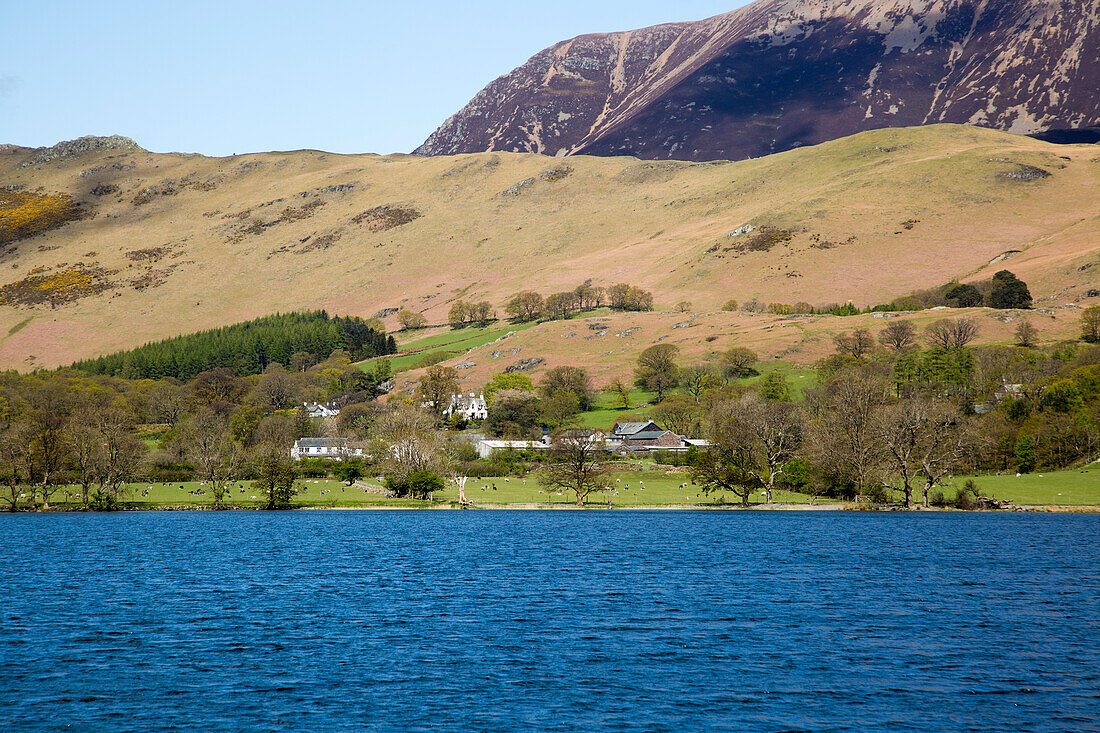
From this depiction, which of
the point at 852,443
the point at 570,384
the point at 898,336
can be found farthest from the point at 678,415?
the point at 852,443

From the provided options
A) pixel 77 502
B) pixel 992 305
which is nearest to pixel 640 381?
pixel 992 305

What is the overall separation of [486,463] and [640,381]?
6191cm

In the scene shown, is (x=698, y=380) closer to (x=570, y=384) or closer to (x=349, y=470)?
(x=570, y=384)

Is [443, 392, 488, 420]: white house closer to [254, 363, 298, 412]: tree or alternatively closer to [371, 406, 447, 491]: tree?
[254, 363, 298, 412]: tree

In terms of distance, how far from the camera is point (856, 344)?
173 metres

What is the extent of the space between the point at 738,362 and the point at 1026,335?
53.1 meters

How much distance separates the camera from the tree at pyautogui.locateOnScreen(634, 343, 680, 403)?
172125 millimetres

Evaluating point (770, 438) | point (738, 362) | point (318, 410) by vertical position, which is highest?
point (738, 362)

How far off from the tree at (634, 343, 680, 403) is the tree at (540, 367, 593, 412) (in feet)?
38.5

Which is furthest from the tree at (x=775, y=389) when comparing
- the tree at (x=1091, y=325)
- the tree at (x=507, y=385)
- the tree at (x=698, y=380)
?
the tree at (x=1091, y=325)

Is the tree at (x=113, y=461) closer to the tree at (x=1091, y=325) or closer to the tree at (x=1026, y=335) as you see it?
the tree at (x=1026, y=335)

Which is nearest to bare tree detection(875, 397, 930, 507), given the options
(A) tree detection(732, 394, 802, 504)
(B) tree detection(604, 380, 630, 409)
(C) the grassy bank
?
(C) the grassy bank

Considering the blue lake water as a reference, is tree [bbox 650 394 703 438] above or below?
above

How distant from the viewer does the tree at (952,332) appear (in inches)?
6407
